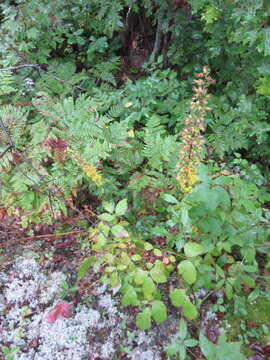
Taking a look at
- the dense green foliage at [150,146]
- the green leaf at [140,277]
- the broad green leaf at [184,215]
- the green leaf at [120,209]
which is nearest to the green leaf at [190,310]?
the dense green foliage at [150,146]

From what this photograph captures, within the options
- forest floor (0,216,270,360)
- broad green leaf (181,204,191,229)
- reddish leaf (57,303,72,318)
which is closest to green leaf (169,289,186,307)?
broad green leaf (181,204,191,229)

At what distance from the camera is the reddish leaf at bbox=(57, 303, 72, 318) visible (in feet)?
7.22

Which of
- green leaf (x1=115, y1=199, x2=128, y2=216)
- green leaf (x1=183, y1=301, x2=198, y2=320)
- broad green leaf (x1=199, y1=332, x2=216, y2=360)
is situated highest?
green leaf (x1=115, y1=199, x2=128, y2=216)

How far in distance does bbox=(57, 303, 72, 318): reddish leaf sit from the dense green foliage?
1.21ft

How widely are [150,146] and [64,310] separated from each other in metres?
1.58

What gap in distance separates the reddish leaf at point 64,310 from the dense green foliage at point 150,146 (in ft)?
1.21

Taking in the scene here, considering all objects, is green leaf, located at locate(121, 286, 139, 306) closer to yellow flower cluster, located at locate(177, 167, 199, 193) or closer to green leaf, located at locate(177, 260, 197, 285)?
green leaf, located at locate(177, 260, 197, 285)

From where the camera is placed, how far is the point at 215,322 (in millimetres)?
2125

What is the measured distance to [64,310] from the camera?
7.27 feet

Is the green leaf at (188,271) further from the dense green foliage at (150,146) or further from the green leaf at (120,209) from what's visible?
the green leaf at (120,209)

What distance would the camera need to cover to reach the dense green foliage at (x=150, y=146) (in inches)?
74.2

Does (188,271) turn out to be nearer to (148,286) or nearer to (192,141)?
(148,286)

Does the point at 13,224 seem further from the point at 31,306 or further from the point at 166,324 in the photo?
the point at 166,324

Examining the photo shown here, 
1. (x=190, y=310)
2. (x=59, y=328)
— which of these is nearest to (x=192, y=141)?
(x=190, y=310)
